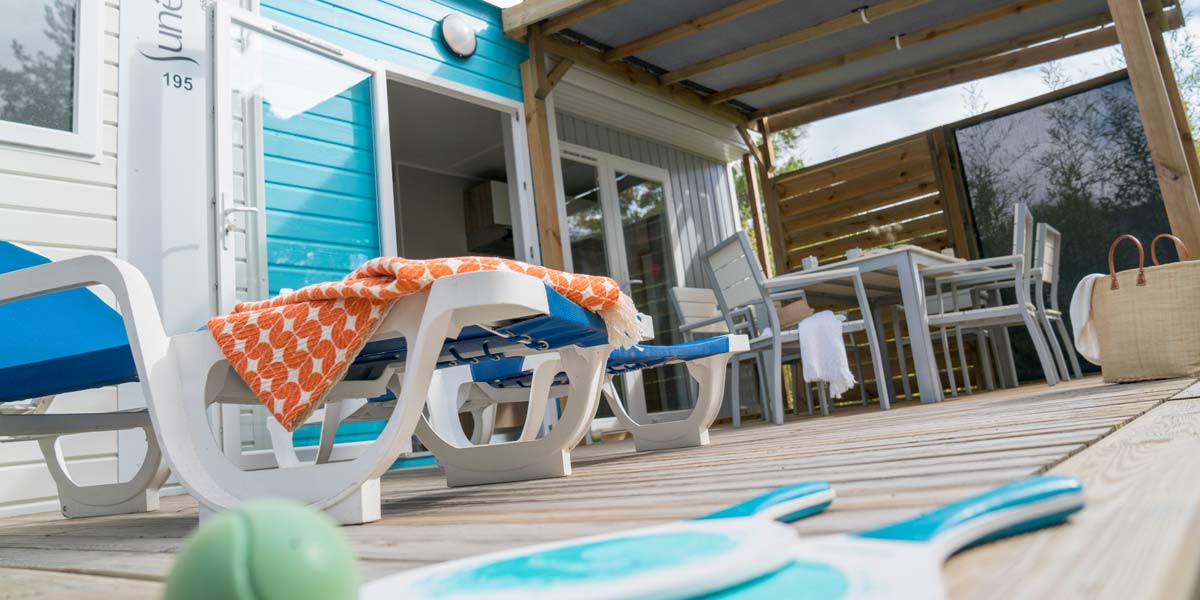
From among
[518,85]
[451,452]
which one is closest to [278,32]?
[518,85]

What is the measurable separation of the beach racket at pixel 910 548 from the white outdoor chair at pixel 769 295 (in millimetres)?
3064

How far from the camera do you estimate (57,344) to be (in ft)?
6.50

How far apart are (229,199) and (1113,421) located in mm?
3011

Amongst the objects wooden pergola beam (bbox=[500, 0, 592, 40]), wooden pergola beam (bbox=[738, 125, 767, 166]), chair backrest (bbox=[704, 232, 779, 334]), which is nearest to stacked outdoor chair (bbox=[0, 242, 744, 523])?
chair backrest (bbox=[704, 232, 779, 334])

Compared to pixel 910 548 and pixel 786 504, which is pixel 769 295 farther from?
pixel 910 548

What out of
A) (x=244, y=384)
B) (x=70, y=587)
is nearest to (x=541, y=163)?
(x=244, y=384)

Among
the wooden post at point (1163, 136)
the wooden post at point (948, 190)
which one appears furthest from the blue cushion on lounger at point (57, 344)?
the wooden post at point (948, 190)

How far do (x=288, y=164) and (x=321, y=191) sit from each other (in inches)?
7.7

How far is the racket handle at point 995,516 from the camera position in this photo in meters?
0.59

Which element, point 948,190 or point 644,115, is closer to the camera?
point 644,115

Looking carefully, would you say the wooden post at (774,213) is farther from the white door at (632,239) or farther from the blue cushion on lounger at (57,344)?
the blue cushion on lounger at (57,344)

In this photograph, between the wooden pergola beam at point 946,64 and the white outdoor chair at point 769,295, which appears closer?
the white outdoor chair at point 769,295

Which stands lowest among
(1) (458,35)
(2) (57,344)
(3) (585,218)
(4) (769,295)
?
(2) (57,344)

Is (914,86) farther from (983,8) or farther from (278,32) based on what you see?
(278,32)
